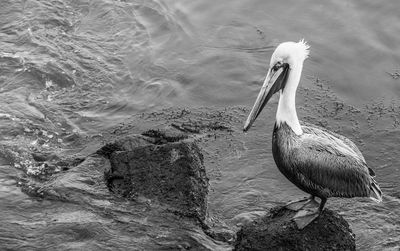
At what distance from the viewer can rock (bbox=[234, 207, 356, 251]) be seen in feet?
23.5

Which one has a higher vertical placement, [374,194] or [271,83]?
[271,83]

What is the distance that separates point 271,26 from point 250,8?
2.68ft

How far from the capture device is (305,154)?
7559 mm

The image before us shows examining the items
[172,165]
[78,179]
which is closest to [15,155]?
[78,179]

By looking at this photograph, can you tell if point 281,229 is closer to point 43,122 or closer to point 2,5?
point 43,122

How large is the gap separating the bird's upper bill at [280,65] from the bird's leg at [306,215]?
1.14 metres

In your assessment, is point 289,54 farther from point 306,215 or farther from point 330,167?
point 306,215

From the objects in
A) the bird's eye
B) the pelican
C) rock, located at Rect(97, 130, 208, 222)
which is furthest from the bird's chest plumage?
rock, located at Rect(97, 130, 208, 222)

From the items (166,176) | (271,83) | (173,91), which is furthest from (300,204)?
(173,91)

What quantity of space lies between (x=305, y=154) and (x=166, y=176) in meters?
1.66

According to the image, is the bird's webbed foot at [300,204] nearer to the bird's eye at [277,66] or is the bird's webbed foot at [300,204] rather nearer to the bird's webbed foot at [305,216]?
the bird's webbed foot at [305,216]

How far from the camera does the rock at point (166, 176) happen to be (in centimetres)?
787

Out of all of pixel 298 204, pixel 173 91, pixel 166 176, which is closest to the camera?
pixel 298 204

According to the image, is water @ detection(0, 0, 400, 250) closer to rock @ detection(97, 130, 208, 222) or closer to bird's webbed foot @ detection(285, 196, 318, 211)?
rock @ detection(97, 130, 208, 222)
